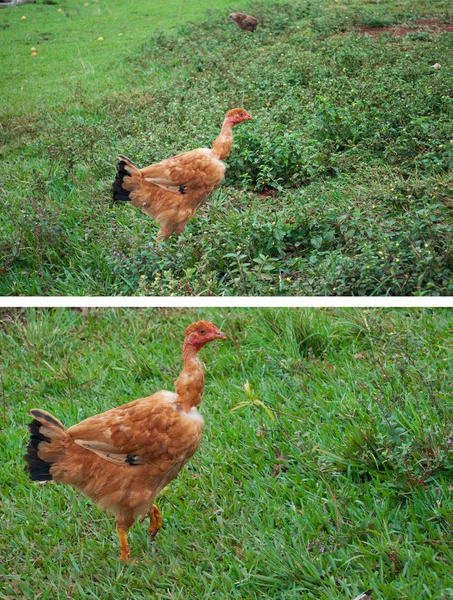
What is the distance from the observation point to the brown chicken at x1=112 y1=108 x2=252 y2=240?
297 cm


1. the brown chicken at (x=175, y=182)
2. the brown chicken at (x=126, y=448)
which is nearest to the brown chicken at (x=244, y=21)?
the brown chicken at (x=175, y=182)

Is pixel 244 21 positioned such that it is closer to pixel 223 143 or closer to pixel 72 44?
pixel 72 44

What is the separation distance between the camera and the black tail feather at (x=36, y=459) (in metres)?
2.06

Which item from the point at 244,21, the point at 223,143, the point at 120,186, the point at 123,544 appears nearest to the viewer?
the point at 123,544

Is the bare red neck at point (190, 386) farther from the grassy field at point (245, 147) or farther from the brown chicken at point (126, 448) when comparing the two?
the grassy field at point (245, 147)

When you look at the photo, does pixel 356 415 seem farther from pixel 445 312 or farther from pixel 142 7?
pixel 142 7

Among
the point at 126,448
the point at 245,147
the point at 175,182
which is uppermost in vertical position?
the point at 175,182

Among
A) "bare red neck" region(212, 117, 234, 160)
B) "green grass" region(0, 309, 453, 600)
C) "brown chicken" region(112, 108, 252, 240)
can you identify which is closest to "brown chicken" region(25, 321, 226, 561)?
"green grass" region(0, 309, 453, 600)

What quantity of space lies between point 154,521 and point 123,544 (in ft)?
0.47

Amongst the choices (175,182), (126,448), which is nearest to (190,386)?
(126,448)

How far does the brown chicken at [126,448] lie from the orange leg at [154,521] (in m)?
0.14

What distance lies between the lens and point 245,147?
3682 millimetres

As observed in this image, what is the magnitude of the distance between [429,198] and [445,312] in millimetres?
590

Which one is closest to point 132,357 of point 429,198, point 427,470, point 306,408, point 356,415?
point 306,408
